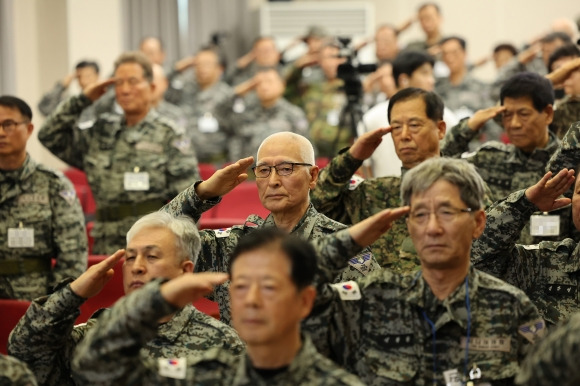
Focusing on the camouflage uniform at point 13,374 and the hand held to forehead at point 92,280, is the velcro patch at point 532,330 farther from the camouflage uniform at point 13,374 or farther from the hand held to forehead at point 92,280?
the camouflage uniform at point 13,374

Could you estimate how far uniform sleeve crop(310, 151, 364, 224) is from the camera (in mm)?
3834

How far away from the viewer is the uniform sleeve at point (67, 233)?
15.0 feet

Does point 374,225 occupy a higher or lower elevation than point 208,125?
lower

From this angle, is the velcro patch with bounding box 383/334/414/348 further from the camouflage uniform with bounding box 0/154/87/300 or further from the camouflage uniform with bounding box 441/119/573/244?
the camouflage uniform with bounding box 0/154/87/300

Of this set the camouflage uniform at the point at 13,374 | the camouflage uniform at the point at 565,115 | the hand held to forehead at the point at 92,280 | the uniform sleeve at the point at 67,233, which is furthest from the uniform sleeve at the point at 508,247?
the uniform sleeve at the point at 67,233

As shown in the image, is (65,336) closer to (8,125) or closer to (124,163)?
(8,125)

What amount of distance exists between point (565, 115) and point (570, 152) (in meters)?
1.03

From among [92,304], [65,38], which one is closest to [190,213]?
[92,304]

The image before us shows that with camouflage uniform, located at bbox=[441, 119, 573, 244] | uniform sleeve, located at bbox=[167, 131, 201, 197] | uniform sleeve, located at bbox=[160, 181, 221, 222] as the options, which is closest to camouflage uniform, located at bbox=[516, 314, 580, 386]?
uniform sleeve, located at bbox=[160, 181, 221, 222]

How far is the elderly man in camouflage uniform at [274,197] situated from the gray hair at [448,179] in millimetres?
629

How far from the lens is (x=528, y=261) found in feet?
10.8

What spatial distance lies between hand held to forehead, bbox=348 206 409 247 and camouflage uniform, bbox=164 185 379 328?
0.64 m

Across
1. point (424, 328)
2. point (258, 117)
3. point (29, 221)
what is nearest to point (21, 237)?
point (29, 221)

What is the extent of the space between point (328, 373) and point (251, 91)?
283 inches
